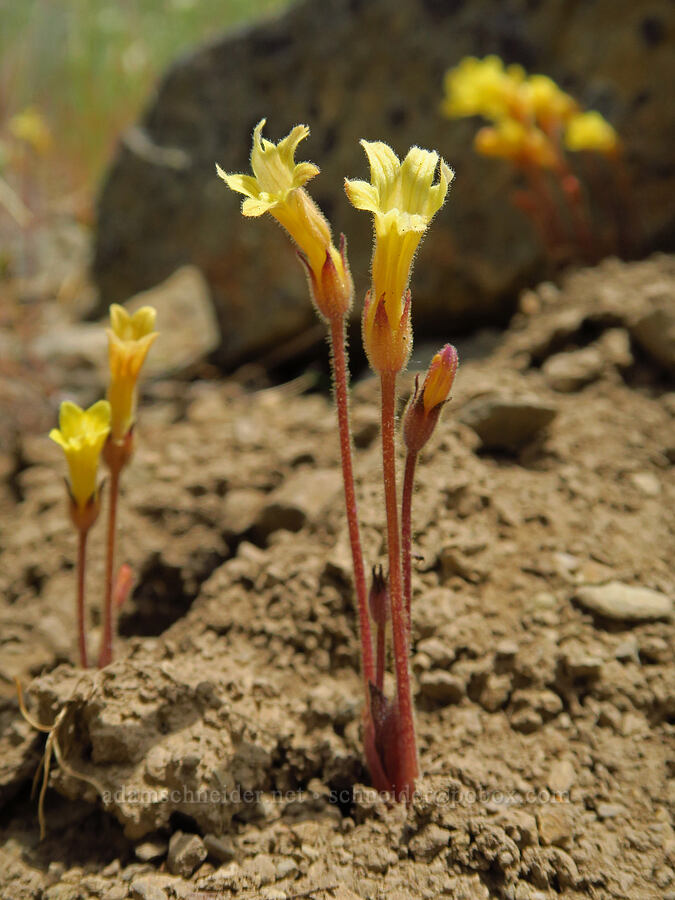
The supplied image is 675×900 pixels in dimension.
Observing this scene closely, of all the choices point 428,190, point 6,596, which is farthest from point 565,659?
point 6,596

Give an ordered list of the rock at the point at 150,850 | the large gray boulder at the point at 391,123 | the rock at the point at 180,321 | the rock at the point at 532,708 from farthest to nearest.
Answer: the rock at the point at 180,321
the large gray boulder at the point at 391,123
the rock at the point at 532,708
the rock at the point at 150,850

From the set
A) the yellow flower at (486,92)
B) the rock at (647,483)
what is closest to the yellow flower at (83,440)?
the rock at (647,483)

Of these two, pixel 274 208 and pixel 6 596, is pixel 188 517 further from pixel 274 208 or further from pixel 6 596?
pixel 274 208

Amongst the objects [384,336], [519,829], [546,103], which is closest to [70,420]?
[384,336]

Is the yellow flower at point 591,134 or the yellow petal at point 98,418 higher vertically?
the yellow flower at point 591,134

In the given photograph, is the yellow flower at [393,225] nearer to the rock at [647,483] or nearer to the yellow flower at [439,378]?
the yellow flower at [439,378]

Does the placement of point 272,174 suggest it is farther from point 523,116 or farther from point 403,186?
point 523,116

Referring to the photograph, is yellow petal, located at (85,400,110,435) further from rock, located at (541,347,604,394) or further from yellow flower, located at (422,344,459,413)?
rock, located at (541,347,604,394)
